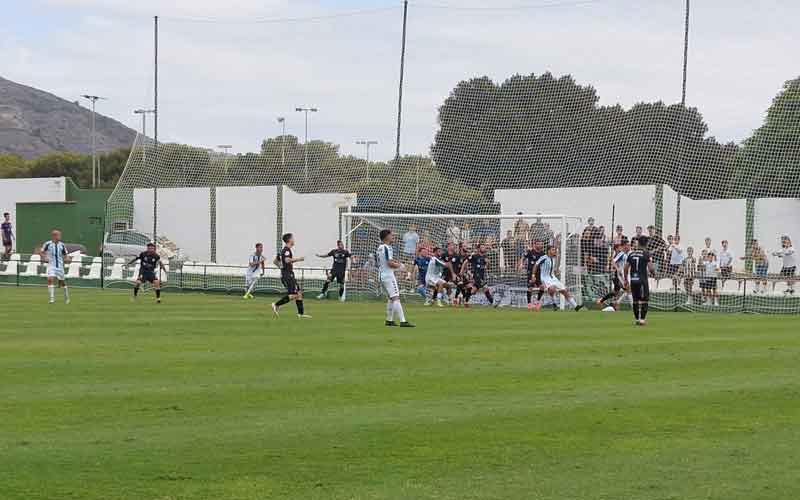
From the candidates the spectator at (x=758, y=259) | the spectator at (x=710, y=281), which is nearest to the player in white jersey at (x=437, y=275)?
the spectator at (x=710, y=281)

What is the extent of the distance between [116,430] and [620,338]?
37.0 feet

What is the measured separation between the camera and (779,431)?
32.9 feet

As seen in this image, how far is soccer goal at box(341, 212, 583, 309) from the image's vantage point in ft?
110

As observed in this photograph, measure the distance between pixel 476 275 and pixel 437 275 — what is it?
1.34 m

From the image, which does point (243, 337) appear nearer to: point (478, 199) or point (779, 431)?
point (779, 431)

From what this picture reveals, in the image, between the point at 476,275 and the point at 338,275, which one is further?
the point at 338,275

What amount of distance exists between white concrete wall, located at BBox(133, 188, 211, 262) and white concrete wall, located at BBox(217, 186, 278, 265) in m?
0.69

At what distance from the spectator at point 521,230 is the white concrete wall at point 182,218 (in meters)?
15.1

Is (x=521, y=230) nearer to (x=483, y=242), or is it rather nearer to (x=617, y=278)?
(x=483, y=242)

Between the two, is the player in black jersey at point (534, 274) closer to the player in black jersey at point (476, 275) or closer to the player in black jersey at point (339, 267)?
the player in black jersey at point (476, 275)

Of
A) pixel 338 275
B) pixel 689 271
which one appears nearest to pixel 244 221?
pixel 338 275

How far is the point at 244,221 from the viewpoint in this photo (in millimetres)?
46969

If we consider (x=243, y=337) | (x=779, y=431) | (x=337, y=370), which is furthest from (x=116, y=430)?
(x=243, y=337)

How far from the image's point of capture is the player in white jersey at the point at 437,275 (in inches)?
1282
